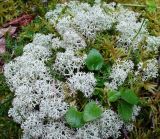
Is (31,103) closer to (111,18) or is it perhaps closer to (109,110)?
(109,110)

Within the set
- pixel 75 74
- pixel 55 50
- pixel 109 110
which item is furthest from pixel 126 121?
pixel 55 50

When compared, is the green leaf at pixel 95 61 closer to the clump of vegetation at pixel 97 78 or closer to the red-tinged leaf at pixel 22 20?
the clump of vegetation at pixel 97 78

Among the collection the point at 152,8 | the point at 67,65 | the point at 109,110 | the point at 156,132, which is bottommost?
the point at 156,132

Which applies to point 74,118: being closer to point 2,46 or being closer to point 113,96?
point 113,96

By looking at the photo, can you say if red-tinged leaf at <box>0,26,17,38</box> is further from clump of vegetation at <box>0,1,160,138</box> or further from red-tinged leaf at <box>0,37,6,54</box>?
clump of vegetation at <box>0,1,160,138</box>

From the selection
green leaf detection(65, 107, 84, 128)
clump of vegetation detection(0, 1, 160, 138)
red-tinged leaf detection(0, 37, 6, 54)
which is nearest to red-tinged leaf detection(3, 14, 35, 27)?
red-tinged leaf detection(0, 37, 6, 54)

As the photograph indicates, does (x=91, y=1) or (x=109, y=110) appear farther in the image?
(x=91, y=1)

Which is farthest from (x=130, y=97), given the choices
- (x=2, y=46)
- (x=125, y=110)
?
(x=2, y=46)
